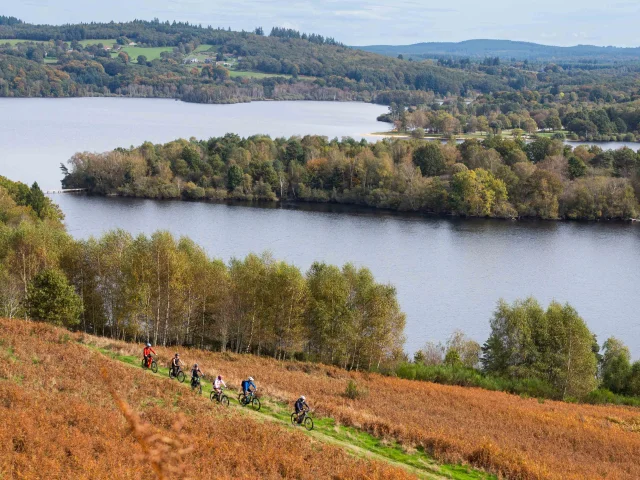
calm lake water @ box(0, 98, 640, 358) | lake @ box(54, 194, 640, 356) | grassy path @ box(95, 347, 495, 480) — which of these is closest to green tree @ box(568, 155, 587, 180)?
lake @ box(54, 194, 640, 356)

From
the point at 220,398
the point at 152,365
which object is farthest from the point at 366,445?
the point at 152,365

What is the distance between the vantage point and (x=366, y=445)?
68.0 ft

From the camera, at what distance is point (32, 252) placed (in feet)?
123

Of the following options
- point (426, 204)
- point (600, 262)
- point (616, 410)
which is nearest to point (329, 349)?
point (616, 410)

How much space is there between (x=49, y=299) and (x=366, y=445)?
19.0m

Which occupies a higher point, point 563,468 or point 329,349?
point 563,468

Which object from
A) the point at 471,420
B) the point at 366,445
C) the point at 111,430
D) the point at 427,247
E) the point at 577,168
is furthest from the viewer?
the point at 577,168

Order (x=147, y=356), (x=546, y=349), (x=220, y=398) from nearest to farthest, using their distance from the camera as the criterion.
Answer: (x=220, y=398)
(x=147, y=356)
(x=546, y=349)

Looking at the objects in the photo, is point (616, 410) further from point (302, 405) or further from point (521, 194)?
point (521, 194)

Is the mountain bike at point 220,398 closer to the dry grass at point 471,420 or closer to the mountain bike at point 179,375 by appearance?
the mountain bike at point 179,375

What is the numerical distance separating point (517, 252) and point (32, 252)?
162 ft

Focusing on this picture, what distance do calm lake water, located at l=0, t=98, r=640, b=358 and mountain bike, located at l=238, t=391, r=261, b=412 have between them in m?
23.5

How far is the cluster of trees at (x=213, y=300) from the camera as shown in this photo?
123 feet

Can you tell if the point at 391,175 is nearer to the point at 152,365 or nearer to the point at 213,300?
the point at 213,300
